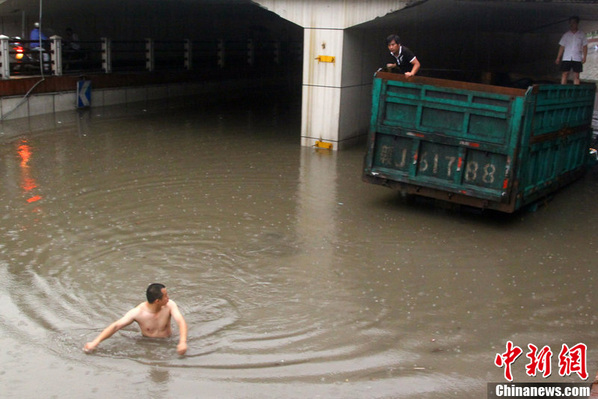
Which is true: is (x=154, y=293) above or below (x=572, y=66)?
below

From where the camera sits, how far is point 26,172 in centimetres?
1163

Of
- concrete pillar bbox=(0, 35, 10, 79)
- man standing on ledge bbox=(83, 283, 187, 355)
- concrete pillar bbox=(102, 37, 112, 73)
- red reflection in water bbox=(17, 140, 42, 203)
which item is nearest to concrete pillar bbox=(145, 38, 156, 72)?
concrete pillar bbox=(102, 37, 112, 73)

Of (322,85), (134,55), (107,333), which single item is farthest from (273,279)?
(134,55)

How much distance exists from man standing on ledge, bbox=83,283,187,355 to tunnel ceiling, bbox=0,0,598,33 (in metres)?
9.59

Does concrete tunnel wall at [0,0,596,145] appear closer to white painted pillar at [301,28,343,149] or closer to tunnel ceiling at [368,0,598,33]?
tunnel ceiling at [368,0,598,33]

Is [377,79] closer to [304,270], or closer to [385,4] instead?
[304,270]

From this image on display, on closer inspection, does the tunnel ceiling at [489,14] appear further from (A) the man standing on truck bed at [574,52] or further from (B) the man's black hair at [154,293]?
(B) the man's black hair at [154,293]

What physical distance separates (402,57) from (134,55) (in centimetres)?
1730

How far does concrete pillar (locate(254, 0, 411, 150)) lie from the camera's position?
1430cm

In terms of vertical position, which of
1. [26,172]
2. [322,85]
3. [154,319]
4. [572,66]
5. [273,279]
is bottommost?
[273,279]

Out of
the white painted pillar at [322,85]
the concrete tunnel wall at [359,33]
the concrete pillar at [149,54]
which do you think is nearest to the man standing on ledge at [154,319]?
the concrete tunnel wall at [359,33]

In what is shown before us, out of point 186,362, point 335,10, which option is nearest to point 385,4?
point 335,10
